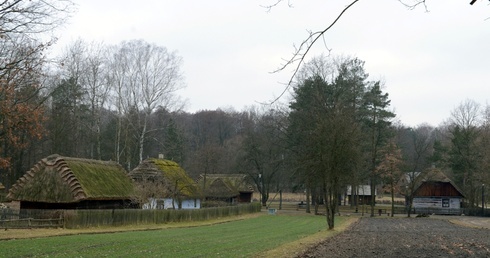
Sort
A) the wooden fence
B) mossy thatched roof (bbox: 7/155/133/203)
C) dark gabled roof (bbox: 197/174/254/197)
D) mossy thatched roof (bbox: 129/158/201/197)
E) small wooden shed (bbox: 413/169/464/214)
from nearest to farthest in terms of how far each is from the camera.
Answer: the wooden fence, mossy thatched roof (bbox: 7/155/133/203), mossy thatched roof (bbox: 129/158/201/197), dark gabled roof (bbox: 197/174/254/197), small wooden shed (bbox: 413/169/464/214)

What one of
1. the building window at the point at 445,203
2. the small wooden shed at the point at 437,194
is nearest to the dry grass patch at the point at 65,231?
the small wooden shed at the point at 437,194

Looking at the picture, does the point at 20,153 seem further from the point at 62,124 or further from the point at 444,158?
the point at 444,158

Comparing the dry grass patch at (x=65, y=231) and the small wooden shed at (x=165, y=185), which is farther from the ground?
the small wooden shed at (x=165, y=185)

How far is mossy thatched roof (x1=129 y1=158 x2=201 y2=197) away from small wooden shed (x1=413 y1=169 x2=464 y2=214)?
3560 cm

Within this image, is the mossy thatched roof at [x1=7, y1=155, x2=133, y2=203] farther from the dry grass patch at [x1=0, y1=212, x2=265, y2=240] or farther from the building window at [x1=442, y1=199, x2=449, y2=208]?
the building window at [x1=442, y1=199, x2=449, y2=208]

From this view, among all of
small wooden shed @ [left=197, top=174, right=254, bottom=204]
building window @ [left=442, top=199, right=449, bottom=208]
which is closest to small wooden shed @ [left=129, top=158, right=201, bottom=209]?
small wooden shed @ [left=197, top=174, right=254, bottom=204]

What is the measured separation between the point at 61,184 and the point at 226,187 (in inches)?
1382

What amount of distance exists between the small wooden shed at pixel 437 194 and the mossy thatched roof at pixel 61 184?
158 feet


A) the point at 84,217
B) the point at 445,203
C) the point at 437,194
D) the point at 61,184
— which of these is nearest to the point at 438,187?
the point at 437,194

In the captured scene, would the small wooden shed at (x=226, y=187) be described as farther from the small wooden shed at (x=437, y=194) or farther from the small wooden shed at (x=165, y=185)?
the small wooden shed at (x=437, y=194)

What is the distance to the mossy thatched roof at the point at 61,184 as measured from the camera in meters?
35.1

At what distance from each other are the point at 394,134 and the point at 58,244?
5406cm

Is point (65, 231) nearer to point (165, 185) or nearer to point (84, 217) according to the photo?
point (84, 217)

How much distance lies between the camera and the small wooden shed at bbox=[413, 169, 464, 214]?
70.6 meters
